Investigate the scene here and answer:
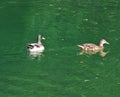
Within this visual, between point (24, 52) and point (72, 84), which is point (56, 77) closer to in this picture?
point (72, 84)

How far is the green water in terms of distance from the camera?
27219 mm

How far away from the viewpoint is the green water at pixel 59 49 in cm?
2722

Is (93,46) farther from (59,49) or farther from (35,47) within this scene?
(35,47)

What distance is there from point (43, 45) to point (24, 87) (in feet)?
26.1

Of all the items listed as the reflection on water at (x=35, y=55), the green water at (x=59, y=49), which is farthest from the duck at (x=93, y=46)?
the reflection on water at (x=35, y=55)

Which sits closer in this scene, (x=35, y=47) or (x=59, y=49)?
(x=35, y=47)

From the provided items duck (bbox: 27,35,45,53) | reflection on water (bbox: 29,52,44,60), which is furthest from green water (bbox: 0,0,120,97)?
duck (bbox: 27,35,45,53)

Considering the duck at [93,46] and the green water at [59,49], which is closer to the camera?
the green water at [59,49]

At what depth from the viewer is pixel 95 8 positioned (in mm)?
47656

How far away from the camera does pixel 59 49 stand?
110ft

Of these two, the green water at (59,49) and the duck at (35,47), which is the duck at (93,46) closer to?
the green water at (59,49)

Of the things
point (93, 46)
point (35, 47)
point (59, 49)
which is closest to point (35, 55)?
point (35, 47)

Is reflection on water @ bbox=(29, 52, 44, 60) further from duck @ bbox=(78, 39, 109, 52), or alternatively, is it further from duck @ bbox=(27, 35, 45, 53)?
duck @ bbox=(78, 39, 109, 52)

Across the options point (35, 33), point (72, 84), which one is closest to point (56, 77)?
point (72, 84)
